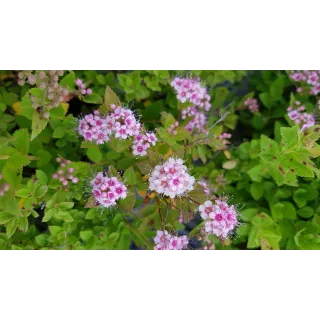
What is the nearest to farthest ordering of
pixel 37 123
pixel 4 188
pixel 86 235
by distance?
pixel 4 188 < pixel 37 123 < pixel 86 235

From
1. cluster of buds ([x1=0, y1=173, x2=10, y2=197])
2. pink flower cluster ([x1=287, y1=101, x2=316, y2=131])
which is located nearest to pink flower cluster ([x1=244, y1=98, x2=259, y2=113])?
pink flower cluster ([x1=287, y1=101, x2=316, y2=131])

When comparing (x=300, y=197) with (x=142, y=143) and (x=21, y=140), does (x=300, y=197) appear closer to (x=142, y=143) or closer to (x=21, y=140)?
(x=142, y=143)

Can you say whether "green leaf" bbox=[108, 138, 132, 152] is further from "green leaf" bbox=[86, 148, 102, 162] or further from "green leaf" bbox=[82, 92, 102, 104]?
"green leaf" bbox=[82, 92, 102, 104]

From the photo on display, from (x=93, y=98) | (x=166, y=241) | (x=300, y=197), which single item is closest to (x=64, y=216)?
(x=166, y=241)

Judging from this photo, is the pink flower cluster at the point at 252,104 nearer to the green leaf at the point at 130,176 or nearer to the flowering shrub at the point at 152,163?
the flowering shrub at the point at 152,163

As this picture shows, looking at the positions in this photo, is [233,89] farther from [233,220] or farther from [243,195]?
[233,220]
